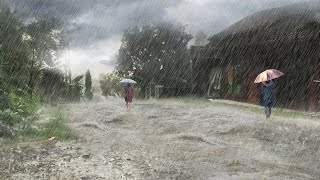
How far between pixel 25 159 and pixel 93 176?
1926mm

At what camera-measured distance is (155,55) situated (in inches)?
1887

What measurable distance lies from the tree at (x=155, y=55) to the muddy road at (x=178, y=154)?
97.3ft

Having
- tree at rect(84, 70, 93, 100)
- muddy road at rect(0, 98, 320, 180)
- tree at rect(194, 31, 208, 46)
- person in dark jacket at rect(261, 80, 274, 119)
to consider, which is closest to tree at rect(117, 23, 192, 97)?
tree at rect(84, 70, 93, 100)

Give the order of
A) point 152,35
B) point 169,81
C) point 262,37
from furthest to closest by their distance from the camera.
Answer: point 152,35 < point 169,81 < point 262,37

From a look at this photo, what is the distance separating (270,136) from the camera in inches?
411

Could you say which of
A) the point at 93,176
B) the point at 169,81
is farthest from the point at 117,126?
the point at 169,81

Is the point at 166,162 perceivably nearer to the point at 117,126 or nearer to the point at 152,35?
the point at 117,126

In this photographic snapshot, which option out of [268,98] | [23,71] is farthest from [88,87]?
[268,98]

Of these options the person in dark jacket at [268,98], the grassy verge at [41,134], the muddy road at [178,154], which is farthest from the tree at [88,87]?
the grassy verge at [41,134]

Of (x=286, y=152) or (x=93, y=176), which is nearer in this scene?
(x=93, y=176)

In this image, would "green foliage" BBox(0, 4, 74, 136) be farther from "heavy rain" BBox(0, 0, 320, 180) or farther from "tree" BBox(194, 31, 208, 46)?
"tree" BBox(194, 31, 208, 46)

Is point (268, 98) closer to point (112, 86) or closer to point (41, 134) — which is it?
point (41, 134)

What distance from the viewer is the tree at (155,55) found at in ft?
144

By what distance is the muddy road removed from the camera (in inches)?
252
